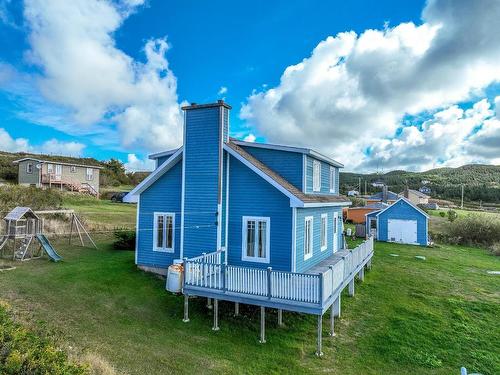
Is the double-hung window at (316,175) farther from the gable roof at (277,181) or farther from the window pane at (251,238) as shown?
the window pane at (251,238)

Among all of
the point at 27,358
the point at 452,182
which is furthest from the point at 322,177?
the point at 452,182

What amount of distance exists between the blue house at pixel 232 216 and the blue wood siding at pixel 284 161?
0.04 m

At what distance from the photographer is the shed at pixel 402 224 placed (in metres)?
31.5

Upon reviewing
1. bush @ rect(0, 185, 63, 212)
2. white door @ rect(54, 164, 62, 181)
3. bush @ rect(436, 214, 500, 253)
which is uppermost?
white door @ rect(54, 164, 62, 181)

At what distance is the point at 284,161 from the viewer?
14555mm

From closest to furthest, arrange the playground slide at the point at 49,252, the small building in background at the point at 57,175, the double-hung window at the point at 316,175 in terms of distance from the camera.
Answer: the double-hung window at the point at 316,175 < the playground slide at the point at 49,252 < the small building in background at the point at 57,175

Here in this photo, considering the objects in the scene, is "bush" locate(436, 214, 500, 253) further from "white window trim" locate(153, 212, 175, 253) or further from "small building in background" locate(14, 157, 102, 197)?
"small building in background" locate(14, 157, 102, 197)

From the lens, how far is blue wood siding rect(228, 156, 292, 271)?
12.7 m

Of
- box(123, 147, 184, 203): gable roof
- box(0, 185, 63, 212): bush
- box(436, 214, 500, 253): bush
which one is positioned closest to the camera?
box(123, 147, 184, 203): gable roof

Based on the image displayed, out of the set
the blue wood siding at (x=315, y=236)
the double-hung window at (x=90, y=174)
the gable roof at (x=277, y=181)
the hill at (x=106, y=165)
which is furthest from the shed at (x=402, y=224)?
the hill at (x=106, y=165)

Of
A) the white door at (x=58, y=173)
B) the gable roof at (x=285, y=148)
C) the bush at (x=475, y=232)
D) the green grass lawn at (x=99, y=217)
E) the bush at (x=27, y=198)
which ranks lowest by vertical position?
the bush at (x=475, y=232)

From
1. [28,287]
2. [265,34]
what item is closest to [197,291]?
[28,287]

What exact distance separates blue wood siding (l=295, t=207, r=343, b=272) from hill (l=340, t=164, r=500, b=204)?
51.0 metres

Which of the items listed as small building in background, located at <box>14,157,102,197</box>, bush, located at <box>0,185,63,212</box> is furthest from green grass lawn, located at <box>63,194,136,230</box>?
small building in background, located at <box>14,157,102,197</box>
